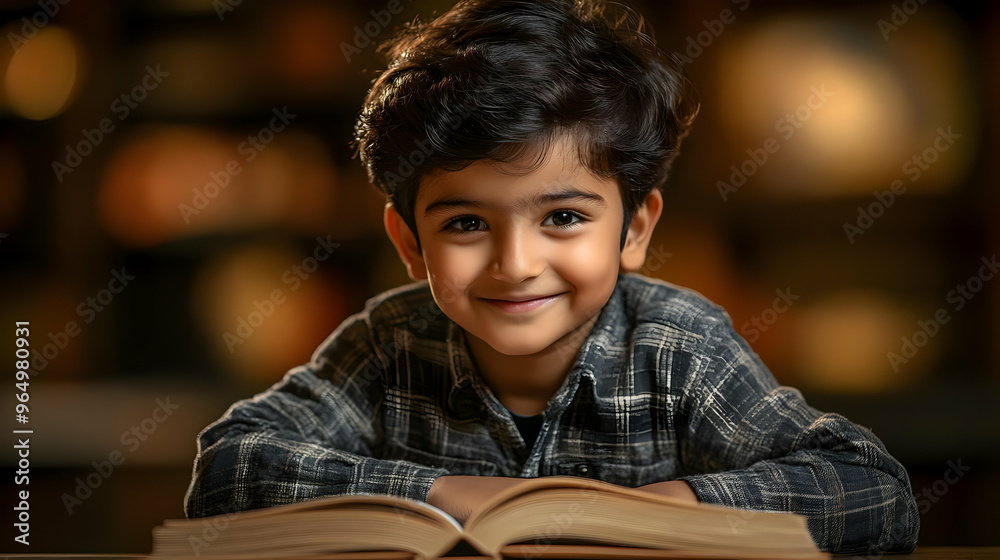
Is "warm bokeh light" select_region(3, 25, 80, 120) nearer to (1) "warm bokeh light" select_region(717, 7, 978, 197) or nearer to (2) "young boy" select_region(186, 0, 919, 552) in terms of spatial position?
(2) "young boy" select_region(186, 0, 919, 552)

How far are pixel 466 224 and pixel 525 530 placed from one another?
0.38m

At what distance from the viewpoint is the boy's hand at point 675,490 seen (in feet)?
2.73

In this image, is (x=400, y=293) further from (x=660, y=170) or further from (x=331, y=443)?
(x=660, y=170)

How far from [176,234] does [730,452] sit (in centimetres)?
165

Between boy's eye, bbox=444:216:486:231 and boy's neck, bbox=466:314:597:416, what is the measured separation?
223 millimetres

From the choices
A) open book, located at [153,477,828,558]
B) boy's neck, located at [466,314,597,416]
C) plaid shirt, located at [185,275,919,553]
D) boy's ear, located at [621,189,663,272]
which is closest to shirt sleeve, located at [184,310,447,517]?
plaid shirt, located at [185,275,919,553]

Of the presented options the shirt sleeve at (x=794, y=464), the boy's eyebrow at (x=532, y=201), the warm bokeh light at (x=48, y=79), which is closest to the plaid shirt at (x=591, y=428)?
the shirt sleeve at (x=794, y=464)

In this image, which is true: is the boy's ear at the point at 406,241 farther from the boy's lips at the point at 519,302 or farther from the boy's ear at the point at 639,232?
the boy's ear at the point at 639,232

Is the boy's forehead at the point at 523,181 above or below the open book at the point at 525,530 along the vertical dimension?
above

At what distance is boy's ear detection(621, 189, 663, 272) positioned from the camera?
1064 millimetres

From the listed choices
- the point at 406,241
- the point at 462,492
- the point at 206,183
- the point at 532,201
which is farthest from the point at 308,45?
the point at 462,492

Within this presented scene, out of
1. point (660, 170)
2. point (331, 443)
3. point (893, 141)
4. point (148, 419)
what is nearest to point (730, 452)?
point (660, 170)

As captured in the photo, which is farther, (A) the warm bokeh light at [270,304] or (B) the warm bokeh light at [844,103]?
(A) the warm bokeh light at [270,304]

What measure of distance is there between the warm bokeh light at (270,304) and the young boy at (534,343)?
102 centimetres
